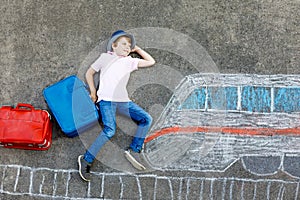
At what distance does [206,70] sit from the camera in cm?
421

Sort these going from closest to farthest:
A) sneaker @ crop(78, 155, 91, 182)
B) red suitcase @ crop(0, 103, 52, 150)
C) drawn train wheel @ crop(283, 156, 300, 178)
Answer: red suitcase @ crop(0, 103, 52, 150) < sneaker @ crop(78, 155, 91, 182) < drawn train wheel @ crop(283, 156, 300, 178)

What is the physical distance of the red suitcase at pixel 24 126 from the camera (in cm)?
386

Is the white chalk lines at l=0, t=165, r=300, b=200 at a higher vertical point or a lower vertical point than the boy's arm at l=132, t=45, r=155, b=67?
lower

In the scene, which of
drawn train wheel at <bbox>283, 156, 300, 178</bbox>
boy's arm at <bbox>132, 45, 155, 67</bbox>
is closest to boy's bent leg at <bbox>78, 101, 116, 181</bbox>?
boy's arm at <bbox>132, 45, 155, 67</bbox>

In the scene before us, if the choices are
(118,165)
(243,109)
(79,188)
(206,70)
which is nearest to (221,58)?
(206,70)

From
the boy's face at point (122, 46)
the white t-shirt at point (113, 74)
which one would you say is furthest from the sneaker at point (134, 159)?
the boy's face at point (122, 46)

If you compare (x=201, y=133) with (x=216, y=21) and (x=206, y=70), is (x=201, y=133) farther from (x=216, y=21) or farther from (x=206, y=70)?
(x=216, y=21)

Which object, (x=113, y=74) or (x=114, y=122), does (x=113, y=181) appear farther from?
(x=113, y=74)

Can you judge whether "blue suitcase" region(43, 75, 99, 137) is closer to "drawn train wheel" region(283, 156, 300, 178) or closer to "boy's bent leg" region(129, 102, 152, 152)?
"boy's bent leg" region(129, 102, 152, 152)

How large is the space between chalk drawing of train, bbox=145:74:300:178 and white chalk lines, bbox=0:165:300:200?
0.13m

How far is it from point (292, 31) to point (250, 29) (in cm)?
41

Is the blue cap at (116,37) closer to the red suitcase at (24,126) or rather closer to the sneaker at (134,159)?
the red suitcase at (24,126)

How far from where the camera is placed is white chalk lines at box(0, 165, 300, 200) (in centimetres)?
404

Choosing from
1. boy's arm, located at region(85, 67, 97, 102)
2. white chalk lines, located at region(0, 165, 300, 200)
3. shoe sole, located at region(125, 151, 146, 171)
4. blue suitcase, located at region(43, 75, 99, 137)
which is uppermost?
boy's arm, located at region(85, 67, 97, 102)
